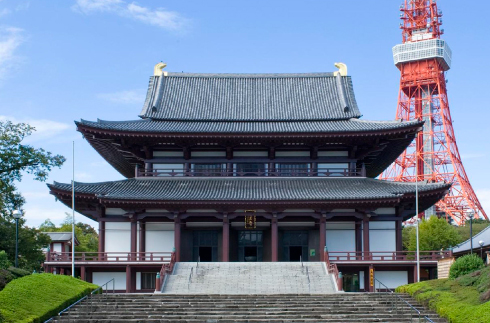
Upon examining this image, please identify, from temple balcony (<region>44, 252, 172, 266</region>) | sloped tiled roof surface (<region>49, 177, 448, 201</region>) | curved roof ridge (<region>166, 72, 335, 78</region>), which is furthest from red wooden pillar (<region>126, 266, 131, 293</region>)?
curved roof ridge (<region>166, 72, 335, 78</region>)

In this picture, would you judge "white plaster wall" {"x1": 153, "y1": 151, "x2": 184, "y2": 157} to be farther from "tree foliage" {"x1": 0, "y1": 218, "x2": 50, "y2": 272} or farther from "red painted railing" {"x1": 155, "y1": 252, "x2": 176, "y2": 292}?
"tree foliage" {"x1": 0, "y1": 218, "x2": 50, "y2": 272}

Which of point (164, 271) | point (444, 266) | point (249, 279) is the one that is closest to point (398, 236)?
point (444, 266)

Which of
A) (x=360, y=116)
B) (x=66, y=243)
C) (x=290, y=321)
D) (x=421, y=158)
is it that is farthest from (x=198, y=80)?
(x=421, y=158)

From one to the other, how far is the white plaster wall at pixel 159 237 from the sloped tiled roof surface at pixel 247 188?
2699 millimetres

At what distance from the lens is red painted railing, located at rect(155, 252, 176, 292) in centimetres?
3450

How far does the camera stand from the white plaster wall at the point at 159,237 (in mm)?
43375

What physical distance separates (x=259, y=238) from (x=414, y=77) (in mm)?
88696

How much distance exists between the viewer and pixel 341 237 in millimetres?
43688

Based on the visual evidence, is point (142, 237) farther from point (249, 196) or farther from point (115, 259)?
point (249, 196)

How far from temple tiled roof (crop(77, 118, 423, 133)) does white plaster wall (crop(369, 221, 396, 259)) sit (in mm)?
6527

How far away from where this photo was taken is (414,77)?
124 meters

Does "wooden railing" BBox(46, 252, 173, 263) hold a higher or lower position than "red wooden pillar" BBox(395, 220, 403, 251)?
lower

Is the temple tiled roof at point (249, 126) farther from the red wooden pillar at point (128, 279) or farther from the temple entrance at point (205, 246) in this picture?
the red wooden pillar at point (128, 279)

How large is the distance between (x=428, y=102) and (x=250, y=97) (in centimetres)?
7709
